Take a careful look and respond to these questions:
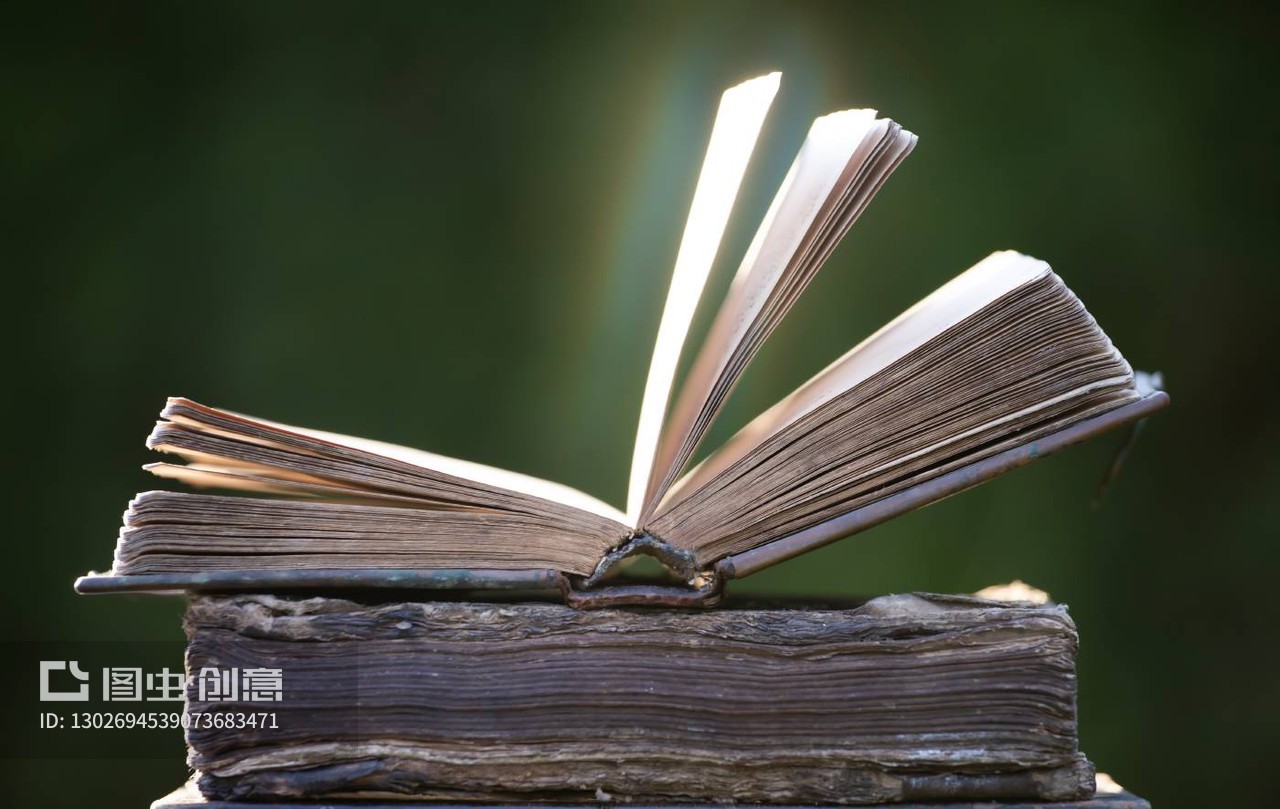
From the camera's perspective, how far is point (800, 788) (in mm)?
958

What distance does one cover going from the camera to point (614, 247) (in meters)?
2.83

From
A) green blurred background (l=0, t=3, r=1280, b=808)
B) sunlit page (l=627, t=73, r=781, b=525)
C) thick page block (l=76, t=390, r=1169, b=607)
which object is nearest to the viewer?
thick page block (l=76, t=390, r=1169, b=607)

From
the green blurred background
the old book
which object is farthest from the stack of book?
the green blurred background

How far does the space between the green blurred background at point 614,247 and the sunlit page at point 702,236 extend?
1.53 metres

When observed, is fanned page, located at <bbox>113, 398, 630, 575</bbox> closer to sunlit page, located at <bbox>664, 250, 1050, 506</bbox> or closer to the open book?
the open book

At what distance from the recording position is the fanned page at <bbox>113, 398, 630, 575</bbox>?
95 cm

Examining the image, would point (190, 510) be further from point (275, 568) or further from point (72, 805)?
point (72, 805)

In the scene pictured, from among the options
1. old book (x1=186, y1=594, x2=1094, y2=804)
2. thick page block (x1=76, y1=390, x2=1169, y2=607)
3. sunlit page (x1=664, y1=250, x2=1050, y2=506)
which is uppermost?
sunlit page (x1=664, y1=250, x2=1050, y2=506)

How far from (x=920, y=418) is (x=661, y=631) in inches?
11.0

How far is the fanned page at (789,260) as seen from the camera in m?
0.97

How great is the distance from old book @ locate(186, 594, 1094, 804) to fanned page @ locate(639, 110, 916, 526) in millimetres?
132

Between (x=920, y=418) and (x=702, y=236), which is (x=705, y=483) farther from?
(x=702, y=236)

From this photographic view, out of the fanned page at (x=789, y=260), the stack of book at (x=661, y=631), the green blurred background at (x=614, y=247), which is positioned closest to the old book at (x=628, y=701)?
the stack of book at (x=661, y=631)

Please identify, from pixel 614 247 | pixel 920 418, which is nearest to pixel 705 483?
pixel 920 418
